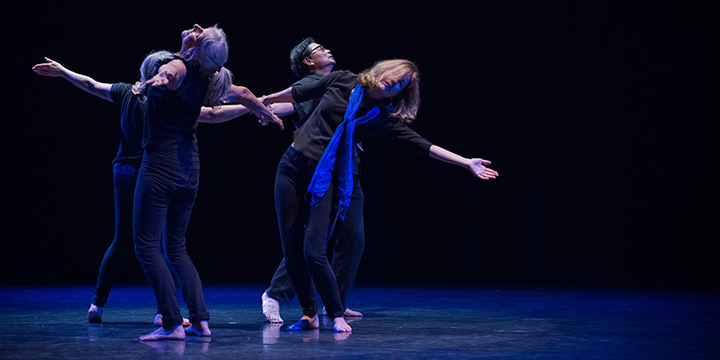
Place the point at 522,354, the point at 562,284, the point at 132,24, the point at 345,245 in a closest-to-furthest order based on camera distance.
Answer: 1. the point at 522,354
2. the point at 345,245
3. the point at 562,284
4. the point at 132,24

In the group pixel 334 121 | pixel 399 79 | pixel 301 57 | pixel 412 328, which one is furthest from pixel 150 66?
pixel 412 328

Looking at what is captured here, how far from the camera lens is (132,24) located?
6562 millimetres

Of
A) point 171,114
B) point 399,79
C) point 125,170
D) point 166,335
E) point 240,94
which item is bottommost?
point 166,335

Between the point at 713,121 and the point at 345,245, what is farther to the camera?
the point at 713,121

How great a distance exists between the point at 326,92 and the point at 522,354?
1.26 metres

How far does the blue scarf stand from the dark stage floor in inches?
21.0

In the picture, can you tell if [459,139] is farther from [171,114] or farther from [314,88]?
[171,114]

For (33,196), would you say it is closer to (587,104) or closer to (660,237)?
(587,104)

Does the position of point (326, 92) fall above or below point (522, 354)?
above

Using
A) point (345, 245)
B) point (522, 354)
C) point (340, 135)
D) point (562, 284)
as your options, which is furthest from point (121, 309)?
point (562, 284)

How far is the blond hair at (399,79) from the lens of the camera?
310 cm

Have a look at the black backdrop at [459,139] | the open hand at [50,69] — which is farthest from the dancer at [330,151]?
the black backdrop at [459,139]

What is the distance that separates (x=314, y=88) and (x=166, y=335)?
3.56 ft

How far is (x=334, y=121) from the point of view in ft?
10.4
